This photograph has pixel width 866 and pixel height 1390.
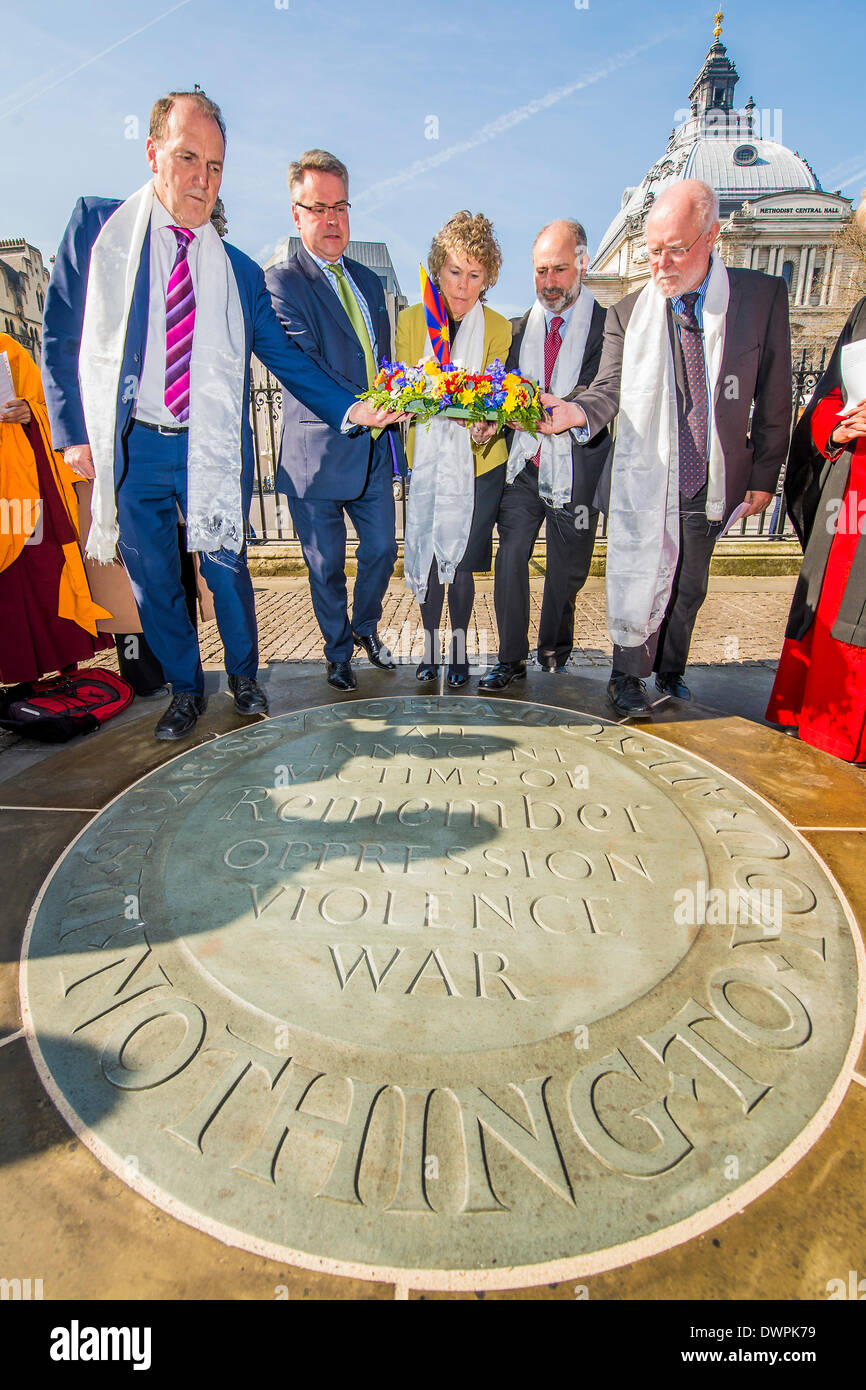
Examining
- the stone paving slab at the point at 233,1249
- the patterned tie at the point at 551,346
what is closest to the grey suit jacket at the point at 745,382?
the patterned tie at the point at 551,346

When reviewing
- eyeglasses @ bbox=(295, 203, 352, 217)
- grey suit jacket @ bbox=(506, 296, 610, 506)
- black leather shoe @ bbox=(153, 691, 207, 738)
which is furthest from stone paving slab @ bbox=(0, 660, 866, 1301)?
eyeglasses @ bbox=(295, 203, 352, 217)

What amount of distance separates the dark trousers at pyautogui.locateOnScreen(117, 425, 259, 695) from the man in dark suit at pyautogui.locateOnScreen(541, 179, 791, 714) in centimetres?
175

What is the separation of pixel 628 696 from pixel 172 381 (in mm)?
2569

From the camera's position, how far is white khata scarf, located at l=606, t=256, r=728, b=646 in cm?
329

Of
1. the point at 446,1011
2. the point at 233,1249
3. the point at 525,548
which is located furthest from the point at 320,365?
the point at 233,1249

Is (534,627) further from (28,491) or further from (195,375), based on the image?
(28,491)

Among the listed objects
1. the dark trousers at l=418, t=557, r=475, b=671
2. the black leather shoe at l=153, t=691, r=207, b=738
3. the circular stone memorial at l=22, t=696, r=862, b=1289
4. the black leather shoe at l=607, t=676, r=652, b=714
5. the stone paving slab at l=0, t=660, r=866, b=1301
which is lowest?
the stone paving slab at l=0, t=660, r=866, b=1301

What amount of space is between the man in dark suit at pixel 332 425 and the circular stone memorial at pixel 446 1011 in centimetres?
158

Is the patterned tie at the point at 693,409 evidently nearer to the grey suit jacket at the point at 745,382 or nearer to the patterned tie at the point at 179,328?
the grey suit jacket at the point at 745,382

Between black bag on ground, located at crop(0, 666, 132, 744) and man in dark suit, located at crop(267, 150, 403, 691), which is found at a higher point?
man in dark suit, located at crop(267, 150, 403, 691)

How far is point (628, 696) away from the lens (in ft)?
11.3

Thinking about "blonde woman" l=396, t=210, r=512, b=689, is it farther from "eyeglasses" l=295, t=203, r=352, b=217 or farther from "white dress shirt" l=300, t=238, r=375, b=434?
"eyeglasses" l=295, t=203, r=352, b=217

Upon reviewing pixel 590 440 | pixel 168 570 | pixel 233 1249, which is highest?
pixel 590 440

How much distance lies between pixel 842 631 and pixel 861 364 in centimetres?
112
